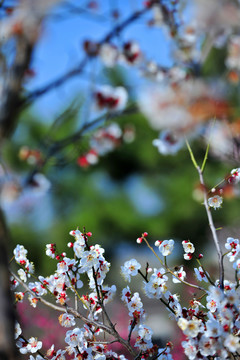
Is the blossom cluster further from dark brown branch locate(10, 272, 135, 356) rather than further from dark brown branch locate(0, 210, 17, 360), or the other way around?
dark brown branch locate(0, 210, 17, 360)

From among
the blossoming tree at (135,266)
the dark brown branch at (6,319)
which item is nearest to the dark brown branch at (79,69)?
the blossoming tree at (135,266)

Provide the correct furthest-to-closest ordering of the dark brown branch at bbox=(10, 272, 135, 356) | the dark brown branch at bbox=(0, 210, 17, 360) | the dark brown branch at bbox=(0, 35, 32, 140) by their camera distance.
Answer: the dark brown branch at bbox=(10, 272, 135, 356) < the dark brown branch at bbox=(0, 35, 32, 140) < the dark brown branch at bbox=(0, 210, 17, 360)

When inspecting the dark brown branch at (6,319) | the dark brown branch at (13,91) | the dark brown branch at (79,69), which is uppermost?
the dark brown branch at (79,69)

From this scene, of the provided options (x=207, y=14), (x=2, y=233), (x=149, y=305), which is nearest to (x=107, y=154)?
(x=149, y=305)

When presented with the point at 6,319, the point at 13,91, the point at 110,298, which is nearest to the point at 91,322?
the point at 110,298

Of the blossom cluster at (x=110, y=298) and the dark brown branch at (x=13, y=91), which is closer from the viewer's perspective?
the dark brown branch at (x=13, y=91)

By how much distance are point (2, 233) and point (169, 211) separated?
6478mm

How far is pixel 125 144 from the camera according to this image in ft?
26.3

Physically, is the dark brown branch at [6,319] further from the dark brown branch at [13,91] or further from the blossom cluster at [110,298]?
the blossom cluster at [110,298]

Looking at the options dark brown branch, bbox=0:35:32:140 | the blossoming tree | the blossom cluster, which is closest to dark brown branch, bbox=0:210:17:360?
the blossoming tree

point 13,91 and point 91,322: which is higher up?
point 13,91

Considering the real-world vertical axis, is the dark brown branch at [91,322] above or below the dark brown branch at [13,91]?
below

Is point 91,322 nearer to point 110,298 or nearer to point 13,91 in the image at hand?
point 110,298

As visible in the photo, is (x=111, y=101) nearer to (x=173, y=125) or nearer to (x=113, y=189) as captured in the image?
(x=173, y=125)
